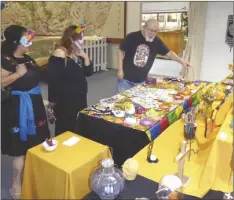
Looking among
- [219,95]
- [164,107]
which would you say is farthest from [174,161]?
[219,95]

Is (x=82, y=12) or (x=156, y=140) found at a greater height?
(x=82, y=12)

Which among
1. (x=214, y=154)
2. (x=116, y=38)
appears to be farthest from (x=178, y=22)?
(x=214, y=154)

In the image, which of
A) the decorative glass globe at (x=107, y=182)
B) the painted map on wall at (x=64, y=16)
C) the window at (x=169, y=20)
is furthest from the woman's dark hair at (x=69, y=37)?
the window at (x=169, y=20)

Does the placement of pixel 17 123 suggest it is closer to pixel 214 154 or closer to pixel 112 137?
pixel 112 137

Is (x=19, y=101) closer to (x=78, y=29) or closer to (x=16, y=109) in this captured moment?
(x=16, y=109)

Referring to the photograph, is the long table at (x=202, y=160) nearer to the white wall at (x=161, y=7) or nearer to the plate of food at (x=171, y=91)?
→ the plate of food at (x=171, y=91)

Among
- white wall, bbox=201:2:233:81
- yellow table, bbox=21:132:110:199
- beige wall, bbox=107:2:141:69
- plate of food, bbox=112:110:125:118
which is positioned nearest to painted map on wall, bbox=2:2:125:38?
beige wall, bbox=107:2:141:69

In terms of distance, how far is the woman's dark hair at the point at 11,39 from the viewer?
4.88 ft

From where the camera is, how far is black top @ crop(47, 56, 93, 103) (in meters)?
1.82

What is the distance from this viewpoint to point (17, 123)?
1594 mm

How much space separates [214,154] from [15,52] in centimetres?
119

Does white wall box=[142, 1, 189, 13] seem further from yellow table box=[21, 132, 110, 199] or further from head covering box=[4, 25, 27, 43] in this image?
yellow table box=[21, 132, 110, 199]

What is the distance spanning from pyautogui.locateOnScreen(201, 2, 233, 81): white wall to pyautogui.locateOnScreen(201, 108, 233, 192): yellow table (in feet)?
13.1

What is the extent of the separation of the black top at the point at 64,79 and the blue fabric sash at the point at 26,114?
216 mm
